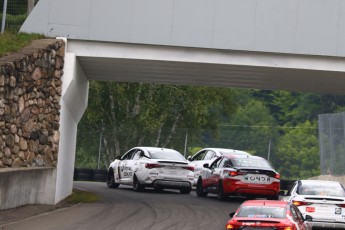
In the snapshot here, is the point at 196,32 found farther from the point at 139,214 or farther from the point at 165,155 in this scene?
the point at 165,155

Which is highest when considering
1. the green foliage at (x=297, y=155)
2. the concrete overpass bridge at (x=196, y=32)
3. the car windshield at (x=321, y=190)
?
the concrete overpass bridge at (x=196, y=32)

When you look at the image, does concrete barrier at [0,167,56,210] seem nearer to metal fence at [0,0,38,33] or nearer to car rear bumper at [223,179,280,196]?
car rear bumper at [223,179,280,196]

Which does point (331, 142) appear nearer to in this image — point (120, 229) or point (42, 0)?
point (42, 0)

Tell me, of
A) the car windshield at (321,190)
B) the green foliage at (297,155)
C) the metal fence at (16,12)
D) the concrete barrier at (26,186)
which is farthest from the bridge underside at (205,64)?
the green foliage at (297,155)

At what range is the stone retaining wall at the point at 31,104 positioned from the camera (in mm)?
22016

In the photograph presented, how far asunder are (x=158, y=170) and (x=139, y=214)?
775 centimetres

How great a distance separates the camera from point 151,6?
25625 millimetres

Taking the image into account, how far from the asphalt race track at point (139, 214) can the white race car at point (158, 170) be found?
0.59 m

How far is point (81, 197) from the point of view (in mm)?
27828

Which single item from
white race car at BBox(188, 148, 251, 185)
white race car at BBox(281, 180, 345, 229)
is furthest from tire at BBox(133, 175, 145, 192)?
white race car at BBox(281, 180, 345, 229)

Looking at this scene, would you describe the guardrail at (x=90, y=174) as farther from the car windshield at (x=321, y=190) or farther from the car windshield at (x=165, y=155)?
the car windshield at (x=321, y=190)

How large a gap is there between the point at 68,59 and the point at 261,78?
6.91m

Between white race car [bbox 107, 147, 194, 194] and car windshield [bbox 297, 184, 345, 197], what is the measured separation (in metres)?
9.40

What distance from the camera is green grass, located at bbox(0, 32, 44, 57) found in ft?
79.1
